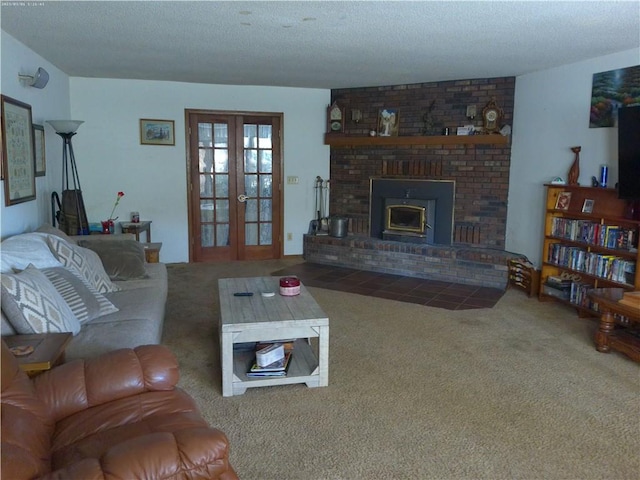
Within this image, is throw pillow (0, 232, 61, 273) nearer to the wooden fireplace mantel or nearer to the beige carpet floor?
the beige carpet floor

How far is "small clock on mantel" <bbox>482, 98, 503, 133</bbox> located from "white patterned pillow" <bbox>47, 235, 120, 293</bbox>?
4088mm

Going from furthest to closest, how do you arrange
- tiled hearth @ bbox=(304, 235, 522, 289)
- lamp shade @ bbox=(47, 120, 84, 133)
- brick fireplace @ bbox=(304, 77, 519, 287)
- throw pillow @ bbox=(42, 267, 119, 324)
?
1. brick fireplace @ bbox=(304, 77, 519, 287)
2. tiled hearth @ bbox=(304, 235, 522, 289)
3. lamp shade @ bbox=(47, 120, 84, 133)
4. throw pillow @ bbox=(42, 267, 119, 324)

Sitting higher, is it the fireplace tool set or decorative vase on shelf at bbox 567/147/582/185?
decorative vase on shelf at bbox 567/147/582/185

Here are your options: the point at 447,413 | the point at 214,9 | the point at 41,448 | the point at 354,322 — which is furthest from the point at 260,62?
the point at 41,448

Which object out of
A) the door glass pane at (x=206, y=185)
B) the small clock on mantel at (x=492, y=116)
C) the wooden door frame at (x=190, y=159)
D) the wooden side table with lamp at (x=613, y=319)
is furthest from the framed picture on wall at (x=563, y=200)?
the door glass pane at (x=206, y=185)

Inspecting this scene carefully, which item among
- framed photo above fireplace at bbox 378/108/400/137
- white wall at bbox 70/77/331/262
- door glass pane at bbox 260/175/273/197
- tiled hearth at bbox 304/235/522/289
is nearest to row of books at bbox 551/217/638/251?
tiled hearth at bbox 304/235/522/289

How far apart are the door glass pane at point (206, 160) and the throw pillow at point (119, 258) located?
2296 millimetres

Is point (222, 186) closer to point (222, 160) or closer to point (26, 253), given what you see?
point (222, 160)

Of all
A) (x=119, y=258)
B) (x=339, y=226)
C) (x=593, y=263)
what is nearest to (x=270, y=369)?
(x=119, y=258)

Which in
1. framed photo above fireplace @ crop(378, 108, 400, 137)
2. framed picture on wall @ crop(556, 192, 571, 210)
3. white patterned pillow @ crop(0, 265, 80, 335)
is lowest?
white patterned pillow @ crop(0, 265, 80, 335)

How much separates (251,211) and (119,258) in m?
2.74

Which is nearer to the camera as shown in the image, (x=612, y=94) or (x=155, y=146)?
(x=612, y=94)

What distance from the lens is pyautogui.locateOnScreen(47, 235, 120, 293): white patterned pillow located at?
3043mm

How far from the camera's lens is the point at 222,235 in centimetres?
630
